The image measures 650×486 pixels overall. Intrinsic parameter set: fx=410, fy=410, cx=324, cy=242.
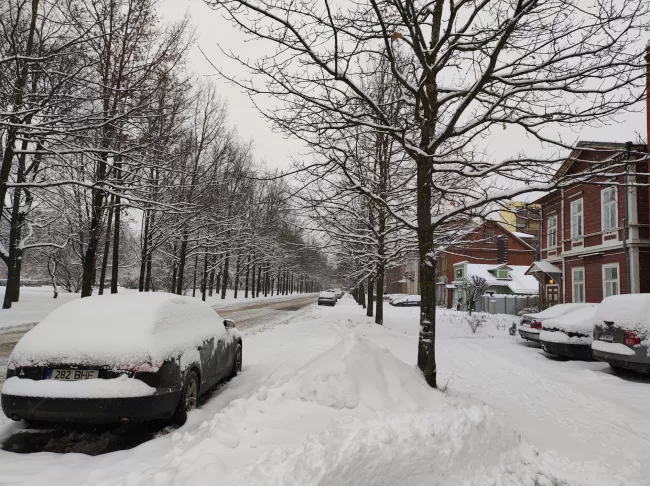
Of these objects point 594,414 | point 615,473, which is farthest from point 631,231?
point 615,473

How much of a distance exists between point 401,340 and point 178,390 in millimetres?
9065

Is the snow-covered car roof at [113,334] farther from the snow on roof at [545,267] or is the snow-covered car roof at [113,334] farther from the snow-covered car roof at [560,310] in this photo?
the snow on roof at [545,267]

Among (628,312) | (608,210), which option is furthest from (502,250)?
(628,312)

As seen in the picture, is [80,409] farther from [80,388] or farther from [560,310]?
[560,310]

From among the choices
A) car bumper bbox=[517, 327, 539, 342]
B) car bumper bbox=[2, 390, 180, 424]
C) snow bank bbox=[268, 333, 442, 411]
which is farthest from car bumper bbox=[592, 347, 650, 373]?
car bumper bbox=[2, 390, 180, 424]

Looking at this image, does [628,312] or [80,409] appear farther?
[628,312]

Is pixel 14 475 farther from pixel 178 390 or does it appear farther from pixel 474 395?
pixel 474 395

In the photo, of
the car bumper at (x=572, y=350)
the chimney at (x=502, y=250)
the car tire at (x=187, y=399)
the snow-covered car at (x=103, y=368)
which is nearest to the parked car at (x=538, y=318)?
the car bumper at (x=572, y=350)

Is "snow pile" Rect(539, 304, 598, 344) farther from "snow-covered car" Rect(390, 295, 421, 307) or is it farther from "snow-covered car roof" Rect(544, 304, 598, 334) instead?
"snow-covered car" Rect(390, 295, 421, 307)

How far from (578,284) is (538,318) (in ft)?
33.8

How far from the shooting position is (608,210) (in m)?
18.0

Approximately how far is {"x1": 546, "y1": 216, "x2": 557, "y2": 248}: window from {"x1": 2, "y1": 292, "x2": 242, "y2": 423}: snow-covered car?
910 inches

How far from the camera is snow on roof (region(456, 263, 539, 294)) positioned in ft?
122

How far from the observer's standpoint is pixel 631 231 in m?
16.2
